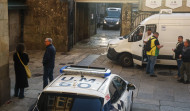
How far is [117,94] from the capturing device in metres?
6.49

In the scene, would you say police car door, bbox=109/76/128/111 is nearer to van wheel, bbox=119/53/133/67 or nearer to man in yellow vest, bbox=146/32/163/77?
man in yellow vest, bbox=146/32/163/77

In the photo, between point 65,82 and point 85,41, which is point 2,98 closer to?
point 65,82

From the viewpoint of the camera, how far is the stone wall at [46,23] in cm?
1704

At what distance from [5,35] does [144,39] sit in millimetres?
6511

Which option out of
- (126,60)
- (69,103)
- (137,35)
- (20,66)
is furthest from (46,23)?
(69,103)

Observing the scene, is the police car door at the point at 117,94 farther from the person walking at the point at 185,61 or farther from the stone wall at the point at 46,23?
the stone wall at the point at 46,23

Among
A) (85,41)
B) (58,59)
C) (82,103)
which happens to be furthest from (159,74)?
(85,41)

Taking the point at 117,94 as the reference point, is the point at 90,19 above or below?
above

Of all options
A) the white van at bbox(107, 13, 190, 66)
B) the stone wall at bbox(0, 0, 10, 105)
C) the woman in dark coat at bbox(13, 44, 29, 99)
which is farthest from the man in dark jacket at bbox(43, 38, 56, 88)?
the white van at bbox(107, 13, 190, 66)

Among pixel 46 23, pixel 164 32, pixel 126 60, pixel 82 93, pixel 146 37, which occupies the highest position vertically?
pixel 46 23

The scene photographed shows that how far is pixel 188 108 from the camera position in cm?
869

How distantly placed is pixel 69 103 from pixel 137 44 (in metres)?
8.42

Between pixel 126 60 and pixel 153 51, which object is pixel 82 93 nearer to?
pixel 153 51

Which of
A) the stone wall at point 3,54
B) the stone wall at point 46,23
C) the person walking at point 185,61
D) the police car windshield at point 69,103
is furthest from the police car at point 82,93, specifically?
the stone wall at point 46,23
